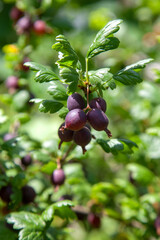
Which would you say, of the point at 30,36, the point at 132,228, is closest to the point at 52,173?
the point at 132,228

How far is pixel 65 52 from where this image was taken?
112 centimetres

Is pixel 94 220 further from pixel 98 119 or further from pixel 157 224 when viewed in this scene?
pixel 98 119

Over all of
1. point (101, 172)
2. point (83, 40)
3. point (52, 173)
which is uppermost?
point (52, 173)

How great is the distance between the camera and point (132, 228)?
203 centimetres

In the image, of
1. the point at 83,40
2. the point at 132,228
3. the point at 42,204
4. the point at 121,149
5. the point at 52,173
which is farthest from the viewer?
the point at 83,40

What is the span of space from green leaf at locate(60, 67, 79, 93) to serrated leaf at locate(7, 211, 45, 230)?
23.0 inches

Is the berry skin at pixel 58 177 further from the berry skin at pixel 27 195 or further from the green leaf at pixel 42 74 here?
the green leaf at pixel 42 74

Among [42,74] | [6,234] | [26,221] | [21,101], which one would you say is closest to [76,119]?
[42,74]

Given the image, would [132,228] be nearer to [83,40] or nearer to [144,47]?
[144,47]

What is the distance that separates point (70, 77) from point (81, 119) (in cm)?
16

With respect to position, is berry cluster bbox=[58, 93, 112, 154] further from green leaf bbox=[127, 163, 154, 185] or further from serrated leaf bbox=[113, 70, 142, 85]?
green leaf bbox=[127, 163, 154, 185]

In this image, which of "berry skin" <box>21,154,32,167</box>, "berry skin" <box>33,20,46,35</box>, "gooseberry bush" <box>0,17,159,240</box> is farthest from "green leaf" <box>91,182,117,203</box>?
"berry skin" <box>33,20,46,35</box>

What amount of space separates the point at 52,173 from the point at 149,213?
609mm

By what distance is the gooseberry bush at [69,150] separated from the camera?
1.12m
